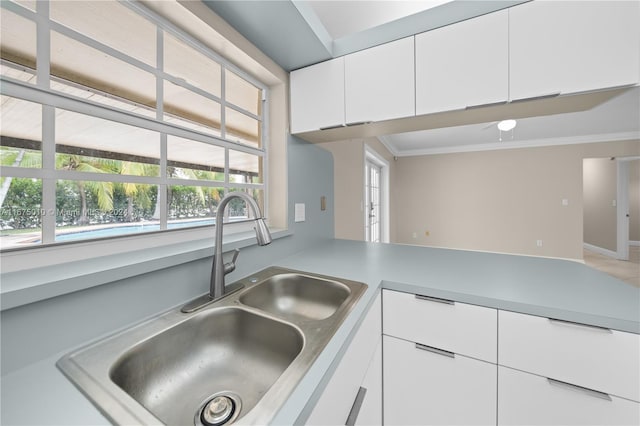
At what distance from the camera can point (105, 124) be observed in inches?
29.2

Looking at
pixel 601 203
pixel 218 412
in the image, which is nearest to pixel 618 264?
pixel 601 203

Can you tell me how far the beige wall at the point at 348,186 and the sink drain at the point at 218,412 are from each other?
159 cm

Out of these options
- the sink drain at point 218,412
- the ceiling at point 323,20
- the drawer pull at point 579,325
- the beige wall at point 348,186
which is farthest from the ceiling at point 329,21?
the sink drain at point 218,412

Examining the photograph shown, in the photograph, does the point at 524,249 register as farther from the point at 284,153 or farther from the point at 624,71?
the point at 284,153

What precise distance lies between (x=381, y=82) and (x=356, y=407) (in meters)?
1.36

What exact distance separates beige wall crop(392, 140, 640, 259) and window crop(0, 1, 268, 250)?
15.5 feet

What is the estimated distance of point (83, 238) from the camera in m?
0.69

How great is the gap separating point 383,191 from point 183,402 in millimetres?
4459

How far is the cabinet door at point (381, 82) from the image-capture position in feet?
3.57

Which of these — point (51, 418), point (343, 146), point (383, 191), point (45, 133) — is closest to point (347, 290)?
point (51, 418)

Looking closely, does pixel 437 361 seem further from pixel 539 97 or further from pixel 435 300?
pixel 539 97

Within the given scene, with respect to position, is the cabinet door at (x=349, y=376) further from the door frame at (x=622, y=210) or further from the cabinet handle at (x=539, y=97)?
the door frame at (x=622, y=210)

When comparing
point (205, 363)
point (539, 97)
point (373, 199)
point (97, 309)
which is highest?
point (539, 97)

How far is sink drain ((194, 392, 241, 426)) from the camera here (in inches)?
19.0
